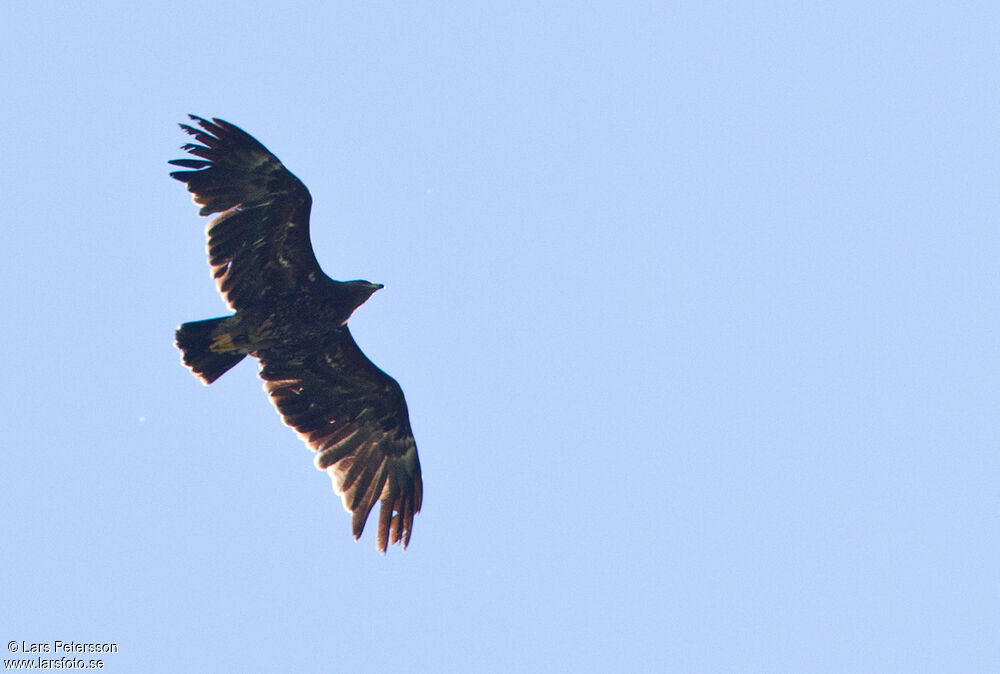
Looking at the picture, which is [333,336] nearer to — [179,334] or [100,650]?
[179,334]

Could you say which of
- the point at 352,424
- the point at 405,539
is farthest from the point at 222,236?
the point at 405,539

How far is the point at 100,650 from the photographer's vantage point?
13.6 metres

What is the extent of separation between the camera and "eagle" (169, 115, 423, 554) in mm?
13516

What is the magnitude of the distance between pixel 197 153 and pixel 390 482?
4.27 metres

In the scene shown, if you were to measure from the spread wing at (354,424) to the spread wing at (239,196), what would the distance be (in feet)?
4.46

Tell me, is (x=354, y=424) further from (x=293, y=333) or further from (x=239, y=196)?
(x=239, y=196)

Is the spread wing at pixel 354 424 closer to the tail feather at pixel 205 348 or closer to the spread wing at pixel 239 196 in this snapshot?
the tail feather at pixel 205 348

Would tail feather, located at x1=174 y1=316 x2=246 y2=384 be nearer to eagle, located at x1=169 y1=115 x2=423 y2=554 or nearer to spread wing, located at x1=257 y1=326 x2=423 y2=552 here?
eagle, located at x1=169 y1=115 x2=423 y2=554

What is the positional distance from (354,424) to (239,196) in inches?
120

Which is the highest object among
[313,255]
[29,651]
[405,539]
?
[313,255]

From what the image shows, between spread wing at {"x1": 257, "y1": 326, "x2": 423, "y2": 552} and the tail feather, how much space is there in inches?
27.3

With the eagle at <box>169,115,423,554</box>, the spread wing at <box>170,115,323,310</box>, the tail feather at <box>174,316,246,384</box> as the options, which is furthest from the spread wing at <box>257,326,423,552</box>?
the spread wing at <box>170,115,323,310</box>

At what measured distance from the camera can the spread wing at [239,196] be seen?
13.5m

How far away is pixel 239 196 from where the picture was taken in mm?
13516
